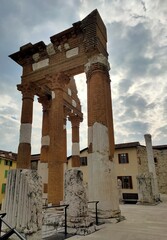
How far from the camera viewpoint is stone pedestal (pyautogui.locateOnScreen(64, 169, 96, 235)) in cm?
584

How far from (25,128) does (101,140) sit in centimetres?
479

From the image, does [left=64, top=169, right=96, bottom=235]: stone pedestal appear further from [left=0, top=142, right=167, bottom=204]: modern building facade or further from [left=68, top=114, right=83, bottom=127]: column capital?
[left=0, top=142, right=167, bottom=204]: modern building facade

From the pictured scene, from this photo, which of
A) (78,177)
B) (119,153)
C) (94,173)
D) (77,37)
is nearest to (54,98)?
(77,37)

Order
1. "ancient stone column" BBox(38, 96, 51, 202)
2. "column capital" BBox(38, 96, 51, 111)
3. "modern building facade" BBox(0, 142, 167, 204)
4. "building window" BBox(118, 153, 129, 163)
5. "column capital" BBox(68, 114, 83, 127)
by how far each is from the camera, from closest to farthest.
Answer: "ancient stone column" BBox(38, 96, 51, 202)
"column capital" BBox(38, 96, 51, 111)
"column capital" BBox(68, 114, 83, 127)
"modern building facade" BBox(0, 142, 167, 204)
"building window" BBox(118, 153, 129, 163)

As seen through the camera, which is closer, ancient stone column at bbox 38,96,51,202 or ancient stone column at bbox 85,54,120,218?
ancient stone column at bbox 85,54,120,218

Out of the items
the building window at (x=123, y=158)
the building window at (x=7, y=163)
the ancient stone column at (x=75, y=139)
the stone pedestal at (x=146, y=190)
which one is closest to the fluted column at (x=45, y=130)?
the ancient stone column at (x=75, y=139)

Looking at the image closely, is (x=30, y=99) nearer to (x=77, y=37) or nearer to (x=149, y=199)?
(x=77, y=37)

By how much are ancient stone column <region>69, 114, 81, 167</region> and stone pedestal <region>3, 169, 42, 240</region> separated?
11040mm

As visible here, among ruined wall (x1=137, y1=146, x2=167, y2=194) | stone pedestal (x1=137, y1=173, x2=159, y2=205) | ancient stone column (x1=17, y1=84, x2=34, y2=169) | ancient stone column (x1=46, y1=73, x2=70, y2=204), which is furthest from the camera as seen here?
ruined wall (x1=137, y1=146, x2=167, y2=194)

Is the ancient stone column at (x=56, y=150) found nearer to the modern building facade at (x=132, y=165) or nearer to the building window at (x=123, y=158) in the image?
the modern building facade at (x=132, y=165)

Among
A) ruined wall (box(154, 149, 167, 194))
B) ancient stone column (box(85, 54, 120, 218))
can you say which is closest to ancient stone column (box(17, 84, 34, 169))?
ancient stone column (box(85, 54, 120, 218))

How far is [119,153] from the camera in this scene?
27500 millimetres

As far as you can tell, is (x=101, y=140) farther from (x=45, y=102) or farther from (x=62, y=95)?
(x=45, y=102)

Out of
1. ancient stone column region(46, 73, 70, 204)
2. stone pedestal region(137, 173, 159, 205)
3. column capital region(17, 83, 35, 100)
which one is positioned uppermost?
column capital region(17, 83, 35, 100)
